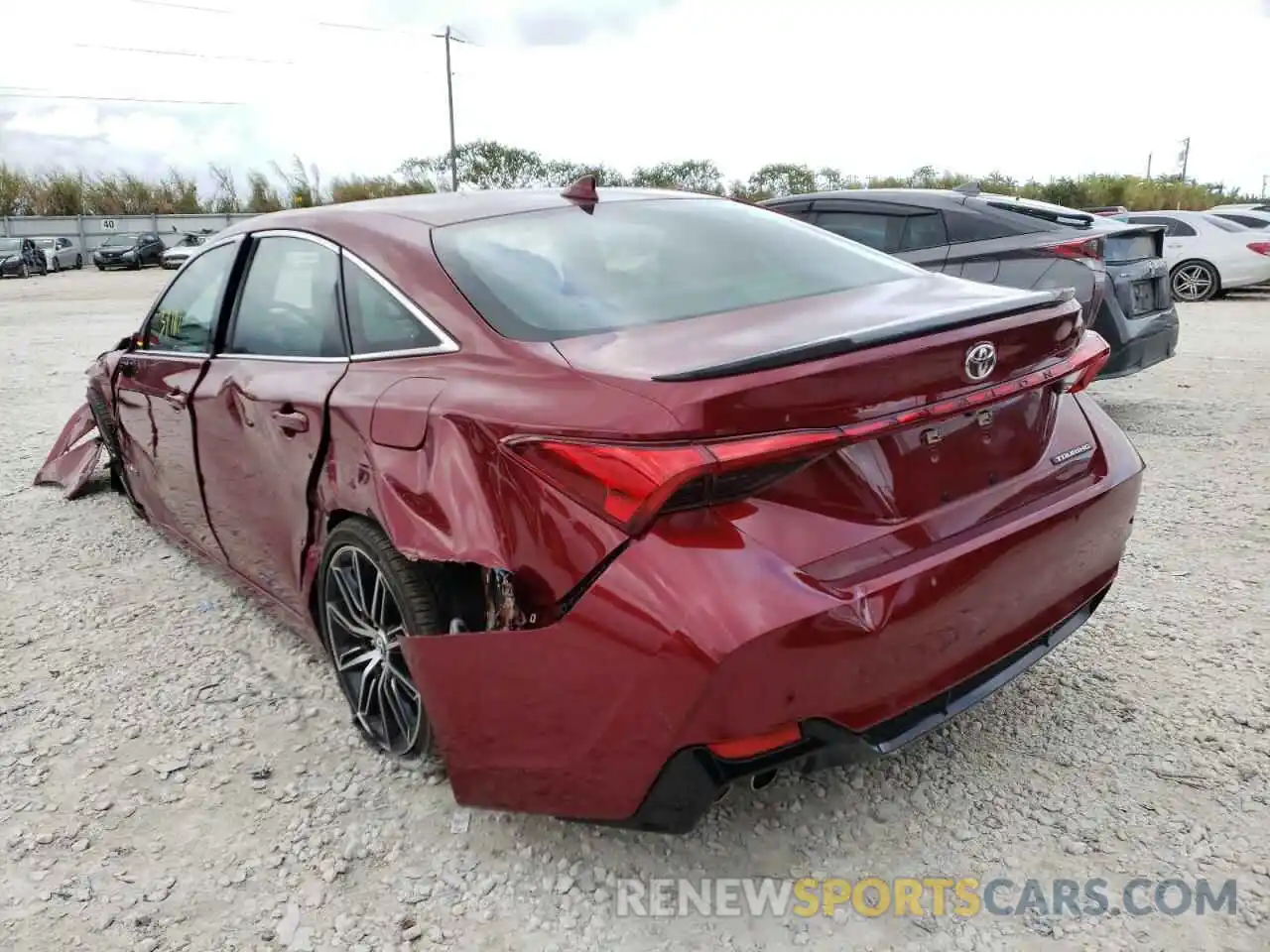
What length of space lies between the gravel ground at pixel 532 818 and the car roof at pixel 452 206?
4.80ft

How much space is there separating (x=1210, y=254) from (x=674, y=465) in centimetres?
1476

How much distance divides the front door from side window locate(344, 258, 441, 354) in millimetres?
942

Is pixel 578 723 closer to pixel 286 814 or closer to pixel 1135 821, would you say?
pixel 286 814

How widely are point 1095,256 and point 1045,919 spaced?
462 cm

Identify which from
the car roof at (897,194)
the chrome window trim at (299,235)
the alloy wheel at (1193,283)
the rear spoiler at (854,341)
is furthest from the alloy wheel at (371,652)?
the alloy wheel at (1193,283)

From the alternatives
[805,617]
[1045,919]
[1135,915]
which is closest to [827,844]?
[1045,919]

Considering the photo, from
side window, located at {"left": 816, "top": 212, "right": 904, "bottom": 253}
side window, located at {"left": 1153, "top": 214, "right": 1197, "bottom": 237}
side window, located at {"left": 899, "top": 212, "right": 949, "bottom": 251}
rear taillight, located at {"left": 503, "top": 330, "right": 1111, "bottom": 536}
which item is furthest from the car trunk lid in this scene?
side window, located at {"left": 1153, "top": 214, "right": 1197, "bottom": 237}

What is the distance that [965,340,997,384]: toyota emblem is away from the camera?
1912mm

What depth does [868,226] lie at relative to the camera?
6.31 meters

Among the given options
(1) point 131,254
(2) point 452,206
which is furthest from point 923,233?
(1) point 131,254

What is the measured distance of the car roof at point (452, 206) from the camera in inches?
104

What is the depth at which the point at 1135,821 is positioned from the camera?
2195 mm

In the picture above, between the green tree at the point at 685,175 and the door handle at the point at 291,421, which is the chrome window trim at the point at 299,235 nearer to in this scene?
the door handle at the point at 291,421

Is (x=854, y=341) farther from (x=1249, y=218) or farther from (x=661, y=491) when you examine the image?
(x=1249, y=218)
